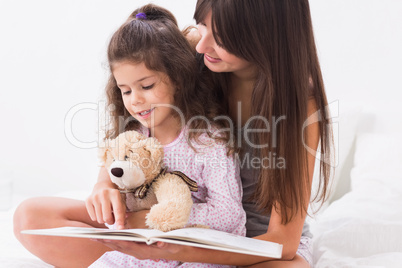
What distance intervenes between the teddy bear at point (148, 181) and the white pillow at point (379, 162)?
974 mm

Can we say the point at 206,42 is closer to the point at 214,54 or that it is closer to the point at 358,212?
the point at 214,54

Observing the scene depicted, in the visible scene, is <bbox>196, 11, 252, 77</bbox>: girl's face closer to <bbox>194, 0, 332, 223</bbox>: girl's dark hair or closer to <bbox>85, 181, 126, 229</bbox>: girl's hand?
<bbox>194, 0, 332, 223</bbox>: girl's dark hair

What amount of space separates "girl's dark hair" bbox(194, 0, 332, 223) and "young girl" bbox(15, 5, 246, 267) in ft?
0.34

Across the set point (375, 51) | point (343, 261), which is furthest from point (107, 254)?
point (375, 51)

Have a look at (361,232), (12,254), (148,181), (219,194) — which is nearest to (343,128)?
(361,232)

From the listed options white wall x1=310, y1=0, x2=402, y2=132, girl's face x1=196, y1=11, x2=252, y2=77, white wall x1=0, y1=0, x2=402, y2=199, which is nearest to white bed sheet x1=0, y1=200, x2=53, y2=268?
girl's face x1=196, y1=11, x2=252, y2=77

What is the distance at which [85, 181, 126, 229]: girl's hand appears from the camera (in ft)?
3.52

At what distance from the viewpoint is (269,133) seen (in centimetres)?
121

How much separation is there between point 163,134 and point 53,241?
1.31 ft

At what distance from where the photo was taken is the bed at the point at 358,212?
140 cm

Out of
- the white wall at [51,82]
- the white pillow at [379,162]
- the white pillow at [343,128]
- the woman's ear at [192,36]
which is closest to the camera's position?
the woman's ear at [192,36]

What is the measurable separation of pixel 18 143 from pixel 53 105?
30cm

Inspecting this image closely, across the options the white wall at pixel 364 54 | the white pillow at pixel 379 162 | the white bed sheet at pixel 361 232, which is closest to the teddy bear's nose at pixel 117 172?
the white bed sheet at pixel 361 232

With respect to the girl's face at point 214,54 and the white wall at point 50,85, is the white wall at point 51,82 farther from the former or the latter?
the girl's face at point 214,54
